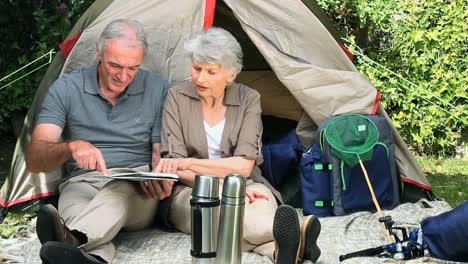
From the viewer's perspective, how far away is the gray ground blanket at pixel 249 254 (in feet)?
10.3

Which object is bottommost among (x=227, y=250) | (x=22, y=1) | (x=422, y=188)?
(x=422, y=188)

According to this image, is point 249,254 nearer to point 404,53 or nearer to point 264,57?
point 264,57

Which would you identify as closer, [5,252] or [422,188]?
[5,252]

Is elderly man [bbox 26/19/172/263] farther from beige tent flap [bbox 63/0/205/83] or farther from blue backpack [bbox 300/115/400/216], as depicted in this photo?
blue backpack [bbox 300/115/400/216]

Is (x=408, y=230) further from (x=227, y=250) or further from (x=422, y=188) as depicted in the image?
(x=227, y=250)

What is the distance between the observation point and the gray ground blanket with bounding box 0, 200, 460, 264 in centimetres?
315

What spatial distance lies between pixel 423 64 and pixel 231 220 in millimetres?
3331

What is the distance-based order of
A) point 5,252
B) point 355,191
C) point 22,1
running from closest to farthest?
1. point 5,252
2. point 355,191
3. point 22,1

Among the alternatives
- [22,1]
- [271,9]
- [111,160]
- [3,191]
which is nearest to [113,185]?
[111,160]

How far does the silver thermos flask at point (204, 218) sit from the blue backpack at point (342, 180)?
46.7 inches

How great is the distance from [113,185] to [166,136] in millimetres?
407

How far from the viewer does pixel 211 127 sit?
3.51m

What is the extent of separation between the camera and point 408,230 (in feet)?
11.6

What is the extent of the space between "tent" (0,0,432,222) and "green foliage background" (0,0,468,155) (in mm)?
1544
